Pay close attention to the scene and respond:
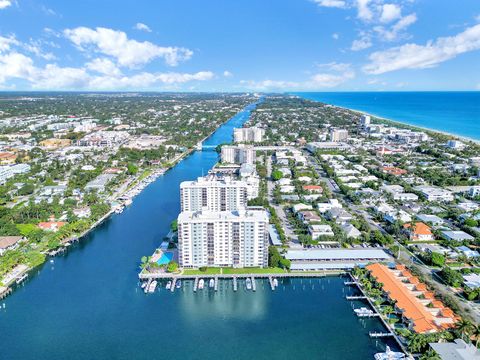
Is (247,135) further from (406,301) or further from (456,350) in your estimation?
(456,350)

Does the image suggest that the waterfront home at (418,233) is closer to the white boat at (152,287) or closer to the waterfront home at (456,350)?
the waterfront home at (456,350)

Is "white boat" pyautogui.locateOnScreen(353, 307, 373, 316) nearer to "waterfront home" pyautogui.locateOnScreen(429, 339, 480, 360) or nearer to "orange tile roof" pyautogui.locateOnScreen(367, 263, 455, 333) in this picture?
"orange tile roof" pyautogui.locateOnScreen(367, 263, 455, 333)

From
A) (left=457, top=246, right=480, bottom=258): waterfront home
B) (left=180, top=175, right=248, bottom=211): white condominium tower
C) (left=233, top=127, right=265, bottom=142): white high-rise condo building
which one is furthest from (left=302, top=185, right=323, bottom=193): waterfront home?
(left=233, top=127, right=265, bottom=142): white high-rise condo building

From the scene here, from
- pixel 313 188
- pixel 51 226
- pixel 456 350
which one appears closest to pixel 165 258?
pixel 51 226

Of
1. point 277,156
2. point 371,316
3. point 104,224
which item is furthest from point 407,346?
point 277,156

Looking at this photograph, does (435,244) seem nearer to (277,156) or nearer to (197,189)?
(197,189)

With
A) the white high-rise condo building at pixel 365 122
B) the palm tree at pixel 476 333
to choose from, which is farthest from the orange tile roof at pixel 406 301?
the white high-rise condo building at pixel 365 122
